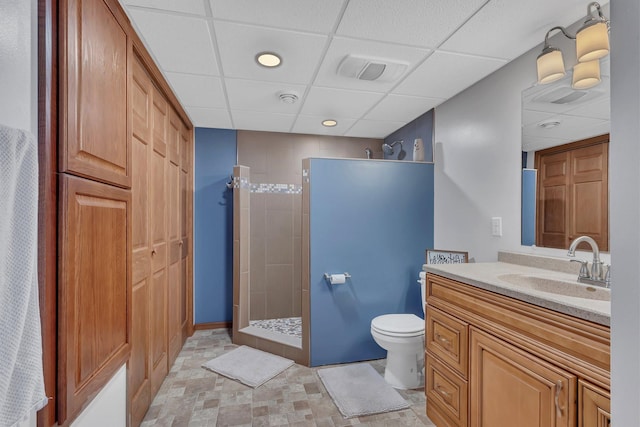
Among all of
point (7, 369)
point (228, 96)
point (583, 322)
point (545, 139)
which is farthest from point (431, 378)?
point (228, 96)

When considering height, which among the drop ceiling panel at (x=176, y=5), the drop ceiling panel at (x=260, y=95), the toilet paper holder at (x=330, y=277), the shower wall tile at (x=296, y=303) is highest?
the drop ceiling panel at (x=176, y=5)

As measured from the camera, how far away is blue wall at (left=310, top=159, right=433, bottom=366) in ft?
7.87

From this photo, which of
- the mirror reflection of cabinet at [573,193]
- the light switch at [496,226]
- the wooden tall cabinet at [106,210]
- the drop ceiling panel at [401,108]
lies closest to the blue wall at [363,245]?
the drop ceiling panel at [401,108]

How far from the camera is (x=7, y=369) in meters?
0.63

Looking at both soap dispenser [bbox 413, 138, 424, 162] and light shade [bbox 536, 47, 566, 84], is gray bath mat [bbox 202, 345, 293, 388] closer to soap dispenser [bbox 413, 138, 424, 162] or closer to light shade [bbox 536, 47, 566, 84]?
soap dispenser [bbox 413, 138, 424, 162]

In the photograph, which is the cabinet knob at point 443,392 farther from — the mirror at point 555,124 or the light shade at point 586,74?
the light shade at point 586,74

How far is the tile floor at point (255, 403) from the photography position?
5.74 feet

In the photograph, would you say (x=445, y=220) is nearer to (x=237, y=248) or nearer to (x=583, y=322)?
(x=583, y=322)

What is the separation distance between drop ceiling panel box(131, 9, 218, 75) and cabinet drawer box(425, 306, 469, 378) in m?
2.01

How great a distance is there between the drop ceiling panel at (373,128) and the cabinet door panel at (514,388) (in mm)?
2247

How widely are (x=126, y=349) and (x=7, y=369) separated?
783 mm

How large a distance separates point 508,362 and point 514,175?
3.88 ft

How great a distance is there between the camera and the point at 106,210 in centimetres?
116

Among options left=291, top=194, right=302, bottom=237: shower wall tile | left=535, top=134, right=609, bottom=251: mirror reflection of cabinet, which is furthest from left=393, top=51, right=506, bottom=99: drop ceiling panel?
left=291, top=194, right=302, bottom=237: shower wall tile
